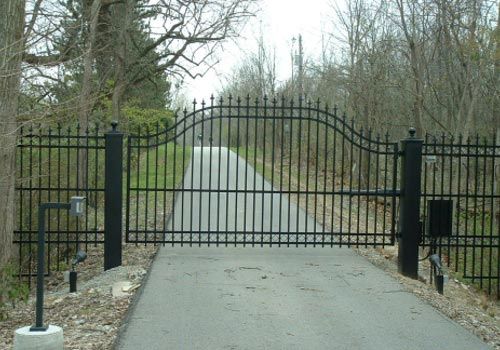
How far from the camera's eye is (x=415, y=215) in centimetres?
1084

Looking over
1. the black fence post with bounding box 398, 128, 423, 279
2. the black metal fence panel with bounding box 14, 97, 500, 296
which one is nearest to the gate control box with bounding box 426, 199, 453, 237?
the black metal fence panel with bounding box 14, 97, 500, 296

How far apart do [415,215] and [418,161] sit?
0.84 metres

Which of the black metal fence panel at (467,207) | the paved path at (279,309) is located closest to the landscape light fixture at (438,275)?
the black metal fence panel at (467,207)

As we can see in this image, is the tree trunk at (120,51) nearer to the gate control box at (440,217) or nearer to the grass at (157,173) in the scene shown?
the grass at (157,173)

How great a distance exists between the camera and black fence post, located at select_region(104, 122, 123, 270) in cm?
1045

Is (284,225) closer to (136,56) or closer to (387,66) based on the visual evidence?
(387,66)

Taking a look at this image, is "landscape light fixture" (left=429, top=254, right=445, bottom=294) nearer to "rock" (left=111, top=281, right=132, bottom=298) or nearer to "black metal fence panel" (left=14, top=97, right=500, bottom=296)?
"black metal fence panel" (left=14, top=97, right=500, bottom=296)

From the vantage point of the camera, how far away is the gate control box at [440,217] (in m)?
10.8

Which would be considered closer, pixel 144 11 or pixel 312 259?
pixel 312 259

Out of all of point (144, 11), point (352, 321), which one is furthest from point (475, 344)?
point (144, 11)

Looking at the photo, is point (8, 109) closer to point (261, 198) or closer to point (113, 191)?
point (113, 191)

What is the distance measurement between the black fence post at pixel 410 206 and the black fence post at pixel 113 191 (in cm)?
429

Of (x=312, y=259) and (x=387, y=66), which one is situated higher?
(x=387, y=66)

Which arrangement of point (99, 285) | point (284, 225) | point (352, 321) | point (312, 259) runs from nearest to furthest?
point (352, 321), point (99, 285), point (312, 259), point (284, 225)
